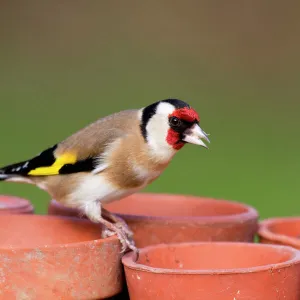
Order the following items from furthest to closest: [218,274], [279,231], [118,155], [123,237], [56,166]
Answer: [279,231], [56,166], [118,155], [123,237], [218,274]

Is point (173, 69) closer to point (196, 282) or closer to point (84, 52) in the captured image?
point (84, 52)

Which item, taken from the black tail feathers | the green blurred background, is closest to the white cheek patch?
the black tail feathers

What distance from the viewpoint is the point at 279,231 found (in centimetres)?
430

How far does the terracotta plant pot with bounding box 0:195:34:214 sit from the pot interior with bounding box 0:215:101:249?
0.16 meters

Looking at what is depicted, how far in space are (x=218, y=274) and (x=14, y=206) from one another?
1331mm

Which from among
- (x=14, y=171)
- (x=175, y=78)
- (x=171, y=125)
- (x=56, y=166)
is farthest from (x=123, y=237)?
(x=175, y=78)

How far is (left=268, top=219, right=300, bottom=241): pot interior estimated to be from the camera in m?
4.31

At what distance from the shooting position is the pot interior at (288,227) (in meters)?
4.31

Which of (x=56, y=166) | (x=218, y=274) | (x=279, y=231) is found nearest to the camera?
(x=218, y=274)

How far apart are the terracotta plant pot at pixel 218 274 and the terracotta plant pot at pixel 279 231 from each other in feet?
1.20

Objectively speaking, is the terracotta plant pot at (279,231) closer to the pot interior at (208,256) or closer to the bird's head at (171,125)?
the pot interior at (208,256)

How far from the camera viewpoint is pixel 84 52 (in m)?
11.7

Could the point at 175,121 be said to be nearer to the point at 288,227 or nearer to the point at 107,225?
the point at 107,225

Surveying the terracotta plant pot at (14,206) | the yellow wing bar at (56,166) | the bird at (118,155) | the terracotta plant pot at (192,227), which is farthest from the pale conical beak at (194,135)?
the terracotta plant pot at (14,206)
